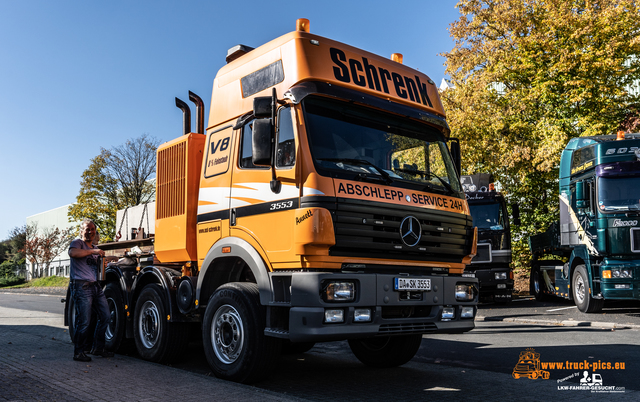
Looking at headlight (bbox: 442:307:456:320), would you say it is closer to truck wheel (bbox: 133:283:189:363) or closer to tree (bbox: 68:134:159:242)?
truck wheel (bbox: 133:283:189:363)

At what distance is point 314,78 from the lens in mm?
6109

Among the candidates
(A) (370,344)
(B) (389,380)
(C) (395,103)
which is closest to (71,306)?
(A) (370,344)

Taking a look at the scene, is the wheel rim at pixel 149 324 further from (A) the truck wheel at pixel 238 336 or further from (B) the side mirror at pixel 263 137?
(B) the side mirror at pixel 263 137

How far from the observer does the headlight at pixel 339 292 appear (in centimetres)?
545

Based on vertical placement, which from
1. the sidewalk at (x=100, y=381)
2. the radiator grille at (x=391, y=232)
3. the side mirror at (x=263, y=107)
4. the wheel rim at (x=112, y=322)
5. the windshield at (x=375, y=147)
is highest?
the side mirror at (x=263, y=107)

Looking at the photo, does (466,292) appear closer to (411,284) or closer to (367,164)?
(411,284)

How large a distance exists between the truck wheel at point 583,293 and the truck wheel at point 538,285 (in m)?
3.18

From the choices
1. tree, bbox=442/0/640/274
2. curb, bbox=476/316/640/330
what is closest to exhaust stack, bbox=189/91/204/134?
curb, bbox=476/316/640/330

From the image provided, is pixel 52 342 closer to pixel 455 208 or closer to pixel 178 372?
pixel 178 372

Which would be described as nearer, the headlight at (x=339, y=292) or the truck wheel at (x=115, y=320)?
the headlight at (x=339, y=292)

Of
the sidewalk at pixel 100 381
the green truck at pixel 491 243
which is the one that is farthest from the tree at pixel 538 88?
the sidewalk at pixel 100 381

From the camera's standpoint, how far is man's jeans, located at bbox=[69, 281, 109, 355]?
746 cm

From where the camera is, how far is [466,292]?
6633mm

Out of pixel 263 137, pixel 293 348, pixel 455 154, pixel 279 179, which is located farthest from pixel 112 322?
pixel 455 154
